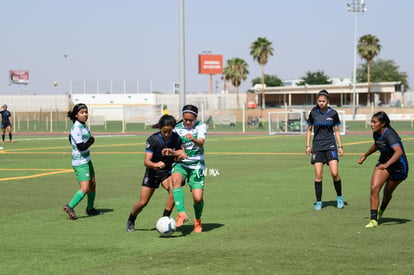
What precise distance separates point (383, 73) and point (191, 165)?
13484cm

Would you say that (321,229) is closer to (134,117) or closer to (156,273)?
(156,273)

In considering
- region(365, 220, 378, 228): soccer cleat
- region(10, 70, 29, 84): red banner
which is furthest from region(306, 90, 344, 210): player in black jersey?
region(10, 70, 29, 84): red banner

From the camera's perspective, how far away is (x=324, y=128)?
544 inches

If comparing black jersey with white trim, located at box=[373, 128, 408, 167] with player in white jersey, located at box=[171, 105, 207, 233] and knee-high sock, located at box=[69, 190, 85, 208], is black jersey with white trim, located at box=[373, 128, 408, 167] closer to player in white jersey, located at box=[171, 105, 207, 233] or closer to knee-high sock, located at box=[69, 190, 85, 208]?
player in white jersey, located at box=[171, 105, 207, 233]

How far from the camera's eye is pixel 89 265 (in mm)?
8766

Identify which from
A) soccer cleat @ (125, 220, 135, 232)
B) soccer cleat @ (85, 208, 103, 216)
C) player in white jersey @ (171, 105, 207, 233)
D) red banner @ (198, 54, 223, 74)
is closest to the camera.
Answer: player in white jersey @ (171, 105, 207, 233)

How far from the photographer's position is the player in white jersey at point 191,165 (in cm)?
1074

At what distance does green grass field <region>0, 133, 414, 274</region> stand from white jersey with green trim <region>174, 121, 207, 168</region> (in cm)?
104

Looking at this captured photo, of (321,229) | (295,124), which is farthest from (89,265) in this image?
(295,124)

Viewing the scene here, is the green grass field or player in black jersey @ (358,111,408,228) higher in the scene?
player in black jersey @ (358,111,408,228)

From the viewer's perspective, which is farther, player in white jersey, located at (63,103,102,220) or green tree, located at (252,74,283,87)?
green tree, located at (252,74,283,87)

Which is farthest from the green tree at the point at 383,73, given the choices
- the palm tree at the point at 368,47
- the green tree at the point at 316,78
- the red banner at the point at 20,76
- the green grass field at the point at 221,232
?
the green grass field at the point at 221,232

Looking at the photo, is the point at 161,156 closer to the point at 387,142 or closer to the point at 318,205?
the point at 387,142

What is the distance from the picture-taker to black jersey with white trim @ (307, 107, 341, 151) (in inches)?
542
